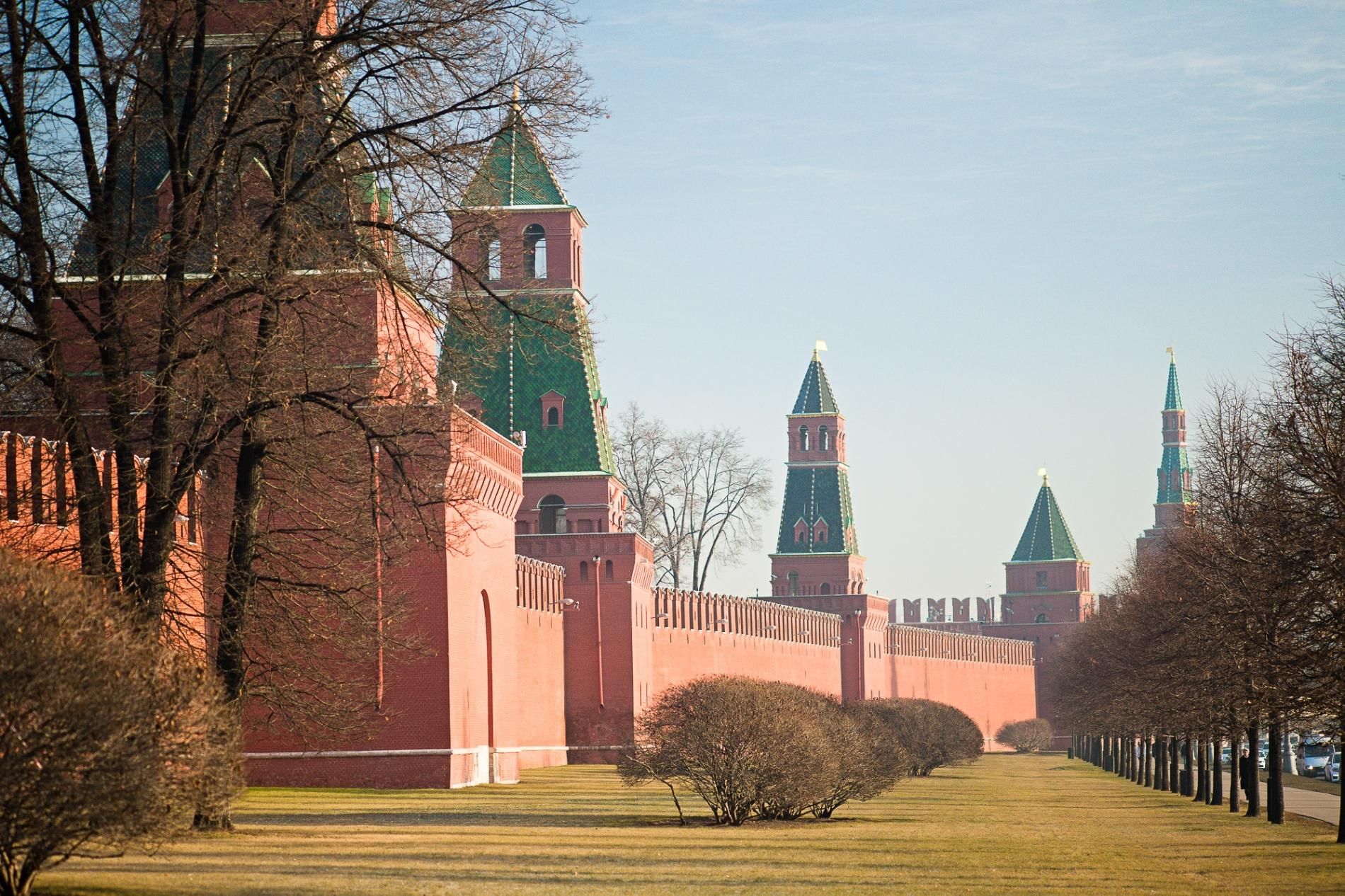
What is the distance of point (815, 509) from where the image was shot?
251 ft

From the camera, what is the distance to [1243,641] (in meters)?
22.8

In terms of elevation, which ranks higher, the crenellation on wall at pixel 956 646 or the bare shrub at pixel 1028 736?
the crenellation on wall at pixel 956 646

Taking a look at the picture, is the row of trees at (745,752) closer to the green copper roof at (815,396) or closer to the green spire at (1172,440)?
the green copper roof at (815,396)

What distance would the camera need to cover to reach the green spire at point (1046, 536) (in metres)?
99.6

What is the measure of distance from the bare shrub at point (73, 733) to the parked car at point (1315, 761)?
1690 inches

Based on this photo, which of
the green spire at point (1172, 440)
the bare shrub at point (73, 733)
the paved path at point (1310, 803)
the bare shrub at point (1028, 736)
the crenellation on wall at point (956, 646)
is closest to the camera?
the bare shrub at point (73, 733)

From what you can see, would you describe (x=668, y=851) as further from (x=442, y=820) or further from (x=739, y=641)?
(x=739, y=641)

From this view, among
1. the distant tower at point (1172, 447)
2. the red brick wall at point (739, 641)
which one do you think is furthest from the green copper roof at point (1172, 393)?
the red brick wall at point (739, 641)

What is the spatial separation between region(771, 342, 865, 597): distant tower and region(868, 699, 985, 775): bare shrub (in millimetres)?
27792

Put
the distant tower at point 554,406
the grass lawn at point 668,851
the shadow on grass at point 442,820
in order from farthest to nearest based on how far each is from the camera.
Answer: the distant tower at point 554,406 < the shadow on grass at point 442,820 < the grass lawn at point 668,851

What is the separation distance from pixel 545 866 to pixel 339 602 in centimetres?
364

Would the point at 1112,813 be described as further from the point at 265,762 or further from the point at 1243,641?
the point at 265,762

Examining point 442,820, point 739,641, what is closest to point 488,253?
point 442,820

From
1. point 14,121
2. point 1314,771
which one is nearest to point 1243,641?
point 14,121
